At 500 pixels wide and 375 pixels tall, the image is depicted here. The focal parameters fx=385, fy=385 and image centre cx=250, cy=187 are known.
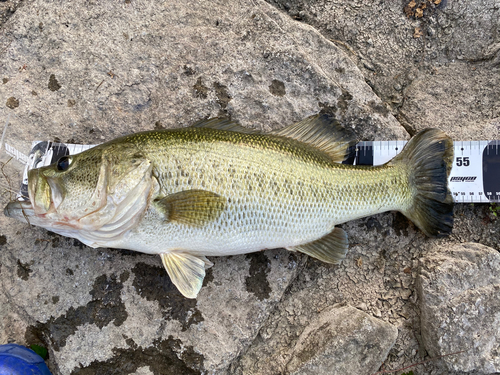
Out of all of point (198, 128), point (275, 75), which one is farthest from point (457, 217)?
point (198, 128)

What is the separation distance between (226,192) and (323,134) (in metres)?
0.97

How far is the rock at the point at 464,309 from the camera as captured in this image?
113 inches

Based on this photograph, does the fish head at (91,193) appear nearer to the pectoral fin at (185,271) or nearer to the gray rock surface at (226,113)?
the pectoral fin at (185,271)

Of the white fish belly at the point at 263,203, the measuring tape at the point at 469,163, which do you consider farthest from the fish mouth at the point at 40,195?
the measuring tape at the point at 469,163

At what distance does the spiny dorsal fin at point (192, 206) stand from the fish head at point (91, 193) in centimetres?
15

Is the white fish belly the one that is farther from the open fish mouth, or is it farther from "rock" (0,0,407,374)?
the open fish mouth

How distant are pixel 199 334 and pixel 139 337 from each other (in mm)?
461

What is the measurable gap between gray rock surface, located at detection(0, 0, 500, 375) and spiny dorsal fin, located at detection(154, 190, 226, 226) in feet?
2.05

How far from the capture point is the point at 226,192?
2.68m

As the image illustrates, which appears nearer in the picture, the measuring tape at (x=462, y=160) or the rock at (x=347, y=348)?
the rock at (x=347, y=348)

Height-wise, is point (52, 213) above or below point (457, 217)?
above

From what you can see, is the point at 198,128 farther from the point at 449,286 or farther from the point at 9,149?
the point at 449,286

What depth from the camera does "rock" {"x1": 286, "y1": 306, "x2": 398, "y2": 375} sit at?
2.82m

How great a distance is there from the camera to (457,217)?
3326 mm
